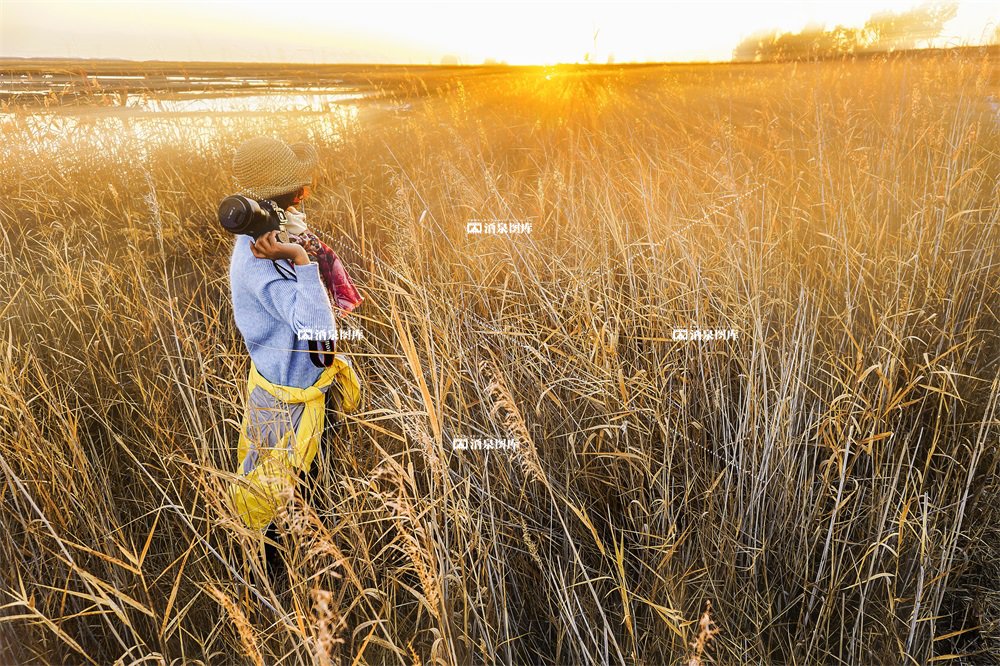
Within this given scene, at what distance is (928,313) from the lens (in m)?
1.21

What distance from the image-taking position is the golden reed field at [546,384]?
83 cm

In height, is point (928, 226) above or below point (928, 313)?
above

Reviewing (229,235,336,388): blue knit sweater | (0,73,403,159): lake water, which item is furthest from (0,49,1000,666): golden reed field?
(229,235,336,388): blue knit sweater

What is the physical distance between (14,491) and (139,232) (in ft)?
2.31

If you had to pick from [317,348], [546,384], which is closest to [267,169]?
[317,348]

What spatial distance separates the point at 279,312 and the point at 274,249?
92 mm

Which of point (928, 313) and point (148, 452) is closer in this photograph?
point (148, 452)

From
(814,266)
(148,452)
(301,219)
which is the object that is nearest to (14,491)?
(148,452)

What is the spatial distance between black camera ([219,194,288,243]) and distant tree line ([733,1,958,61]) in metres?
1.36

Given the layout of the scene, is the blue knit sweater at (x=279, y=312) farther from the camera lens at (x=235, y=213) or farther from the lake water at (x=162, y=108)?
the lake water at (x=162, y=108)

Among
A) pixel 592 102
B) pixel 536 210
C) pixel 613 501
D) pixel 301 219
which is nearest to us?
pixel 301 219

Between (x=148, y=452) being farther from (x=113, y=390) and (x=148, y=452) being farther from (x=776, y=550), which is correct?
(x=776, y=550)

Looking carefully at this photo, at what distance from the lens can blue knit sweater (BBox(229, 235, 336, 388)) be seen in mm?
798

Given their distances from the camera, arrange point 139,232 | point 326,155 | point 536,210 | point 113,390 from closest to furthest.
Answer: point 113,390
point 139,232
point 536,210
point 326,155
